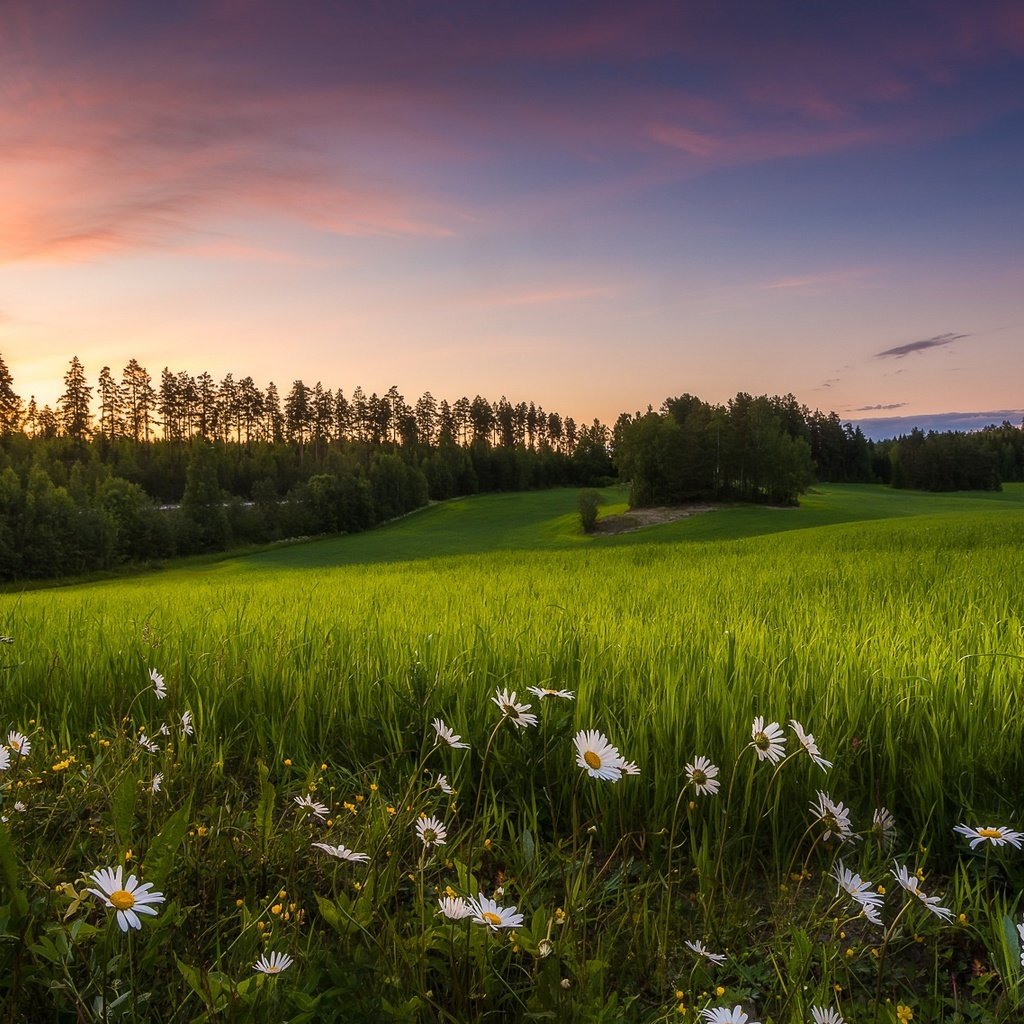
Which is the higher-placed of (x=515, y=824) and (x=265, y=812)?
(x=265, y=812)

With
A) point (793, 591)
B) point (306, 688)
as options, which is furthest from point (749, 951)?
point (793, 591)

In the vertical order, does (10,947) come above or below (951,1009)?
above

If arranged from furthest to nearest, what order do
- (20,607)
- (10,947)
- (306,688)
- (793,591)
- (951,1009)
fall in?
1. (793,591)
2. (20,607)
3. (306,688)
4. (951,1009)
5. (10,947)

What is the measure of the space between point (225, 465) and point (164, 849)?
109 m

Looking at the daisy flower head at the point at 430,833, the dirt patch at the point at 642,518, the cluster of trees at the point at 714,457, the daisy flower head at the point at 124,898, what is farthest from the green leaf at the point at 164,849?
the cluster of trees at the point at 714,457

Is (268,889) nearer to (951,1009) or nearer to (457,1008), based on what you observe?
(457,1008)

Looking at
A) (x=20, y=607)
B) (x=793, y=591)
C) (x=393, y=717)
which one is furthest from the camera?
(x=793, y=591)

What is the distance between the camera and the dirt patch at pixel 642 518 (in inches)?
2085

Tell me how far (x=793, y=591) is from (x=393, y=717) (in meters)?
6.58

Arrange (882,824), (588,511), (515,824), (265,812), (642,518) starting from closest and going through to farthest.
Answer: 1. (265,812)
2. (882,824)
3. (515,824)
4. (588,511)
5. (642,518)

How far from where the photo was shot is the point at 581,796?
254 centimetres

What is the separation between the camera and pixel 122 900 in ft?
3.61

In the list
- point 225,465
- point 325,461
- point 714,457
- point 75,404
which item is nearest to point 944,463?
point 714,457

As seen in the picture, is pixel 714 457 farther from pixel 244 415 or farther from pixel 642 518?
pixel 244 415
